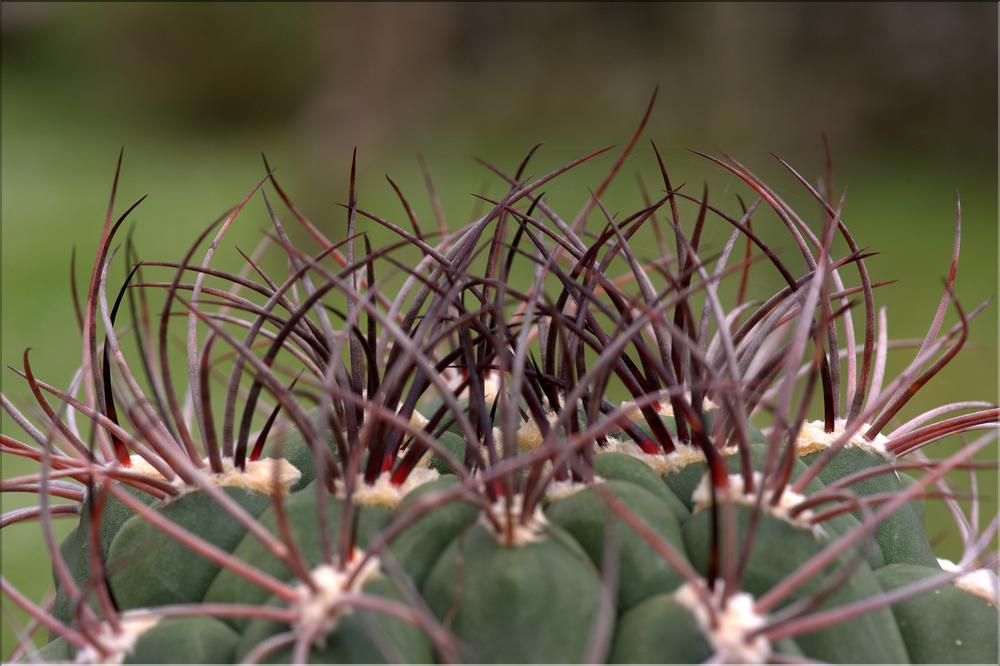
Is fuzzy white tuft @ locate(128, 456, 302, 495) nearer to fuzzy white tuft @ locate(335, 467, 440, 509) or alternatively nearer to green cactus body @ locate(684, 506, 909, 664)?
fuzzy white tuft @ locate(335, 467, 440, 509)

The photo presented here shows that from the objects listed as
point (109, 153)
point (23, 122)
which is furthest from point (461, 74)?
point (23, 122)

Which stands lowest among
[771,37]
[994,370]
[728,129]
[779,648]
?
[994,370]

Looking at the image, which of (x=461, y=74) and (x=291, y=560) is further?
(x=461, y=74)

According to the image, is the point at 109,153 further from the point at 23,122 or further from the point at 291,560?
the point at 291,560

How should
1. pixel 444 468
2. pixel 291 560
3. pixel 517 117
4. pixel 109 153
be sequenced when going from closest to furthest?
pixel 291 560 < pixel 444 468 < pixel 517 117 < pixel 109 153

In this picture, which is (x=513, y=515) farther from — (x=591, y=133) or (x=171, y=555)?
Result: (x=591, y=133)

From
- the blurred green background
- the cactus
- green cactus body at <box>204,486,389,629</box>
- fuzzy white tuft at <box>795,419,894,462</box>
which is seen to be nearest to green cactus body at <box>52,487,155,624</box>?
the cactus

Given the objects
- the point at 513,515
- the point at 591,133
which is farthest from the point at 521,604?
the point at 591,133

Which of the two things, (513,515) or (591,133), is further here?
(591,133)

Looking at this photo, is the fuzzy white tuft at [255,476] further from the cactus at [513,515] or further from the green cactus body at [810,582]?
the green cactus body at [810,582]
